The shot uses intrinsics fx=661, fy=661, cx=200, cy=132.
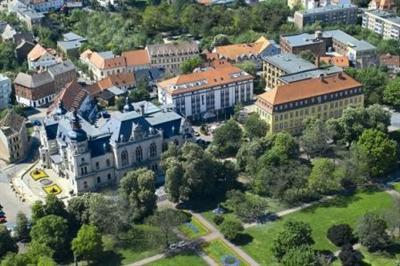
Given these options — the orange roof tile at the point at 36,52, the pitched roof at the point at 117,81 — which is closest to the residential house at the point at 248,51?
the pitched roof at the point at 117,81

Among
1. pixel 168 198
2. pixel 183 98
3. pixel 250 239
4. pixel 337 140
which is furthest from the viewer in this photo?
pixel 183 98

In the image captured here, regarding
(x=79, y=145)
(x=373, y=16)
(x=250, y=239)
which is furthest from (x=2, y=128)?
(x=373, y=16)

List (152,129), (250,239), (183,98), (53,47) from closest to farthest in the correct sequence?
1. (250,239)
2. (152,129)
3. (183,98)
4. (53,47)

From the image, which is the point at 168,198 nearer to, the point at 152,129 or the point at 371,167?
the point at 152,129

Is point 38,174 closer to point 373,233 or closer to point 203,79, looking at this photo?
point 203,79

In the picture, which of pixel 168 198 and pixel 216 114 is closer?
pixel 168 198

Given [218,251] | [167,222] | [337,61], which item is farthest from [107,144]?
[337,61]
